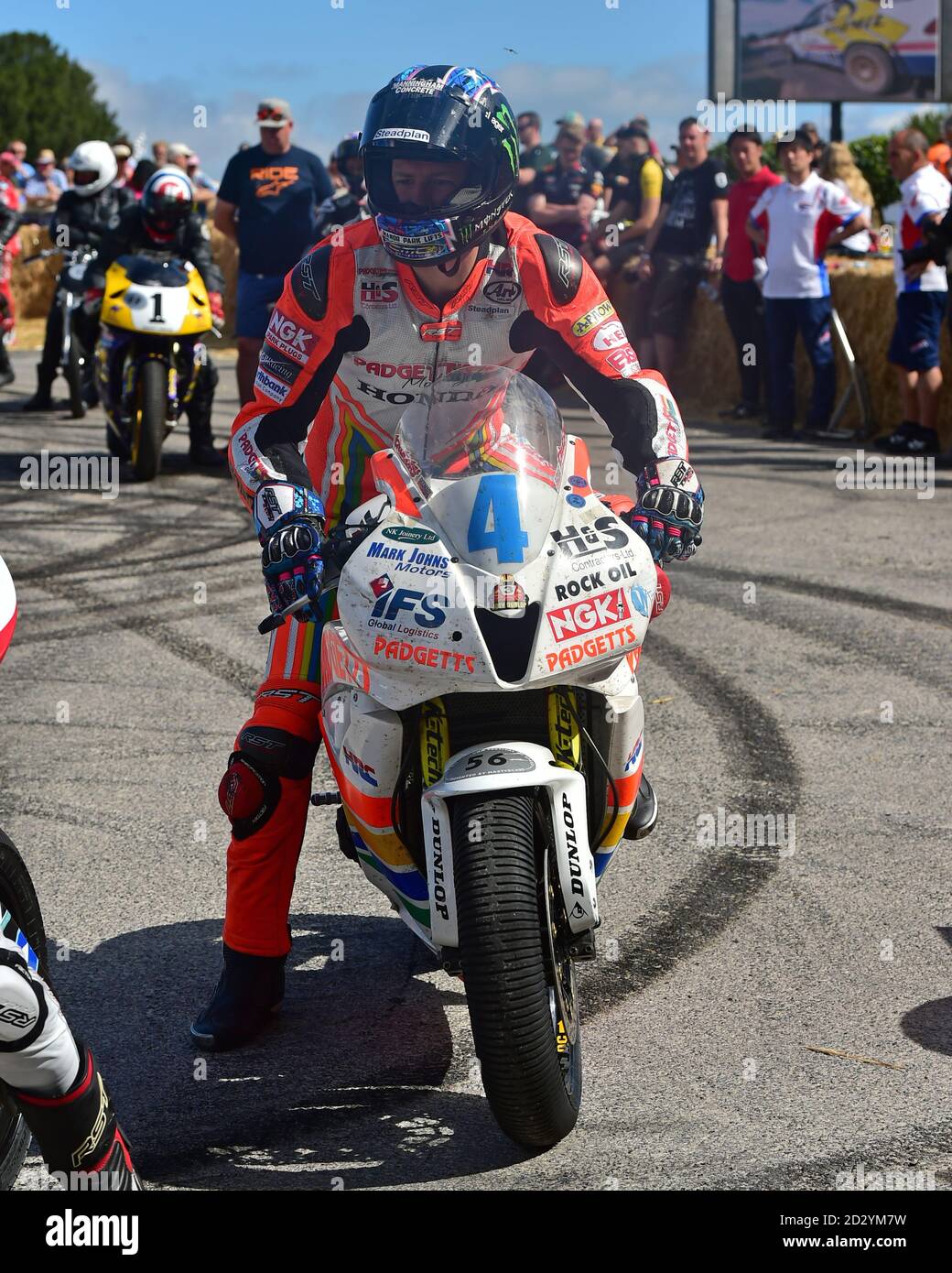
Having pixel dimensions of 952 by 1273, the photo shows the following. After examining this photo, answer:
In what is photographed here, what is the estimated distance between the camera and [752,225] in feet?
42.7

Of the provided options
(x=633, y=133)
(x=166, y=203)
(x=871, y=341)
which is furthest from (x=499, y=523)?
(x=633, y=133)

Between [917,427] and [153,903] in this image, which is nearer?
[153,903]

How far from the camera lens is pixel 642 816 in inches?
150

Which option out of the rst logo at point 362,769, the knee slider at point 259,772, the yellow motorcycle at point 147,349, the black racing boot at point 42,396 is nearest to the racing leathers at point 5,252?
the black racing boot at point 42,396

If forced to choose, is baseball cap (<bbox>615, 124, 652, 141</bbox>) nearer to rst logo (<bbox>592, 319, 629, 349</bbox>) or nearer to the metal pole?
the metal pole

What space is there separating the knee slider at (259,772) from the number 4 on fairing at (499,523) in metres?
0.87

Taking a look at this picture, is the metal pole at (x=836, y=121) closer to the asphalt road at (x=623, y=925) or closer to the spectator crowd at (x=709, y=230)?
the spectator crowd at (x=709, y=230)

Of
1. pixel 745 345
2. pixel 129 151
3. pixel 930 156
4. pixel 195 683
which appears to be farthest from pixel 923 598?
pixel 129 151

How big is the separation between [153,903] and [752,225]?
9.80 metres

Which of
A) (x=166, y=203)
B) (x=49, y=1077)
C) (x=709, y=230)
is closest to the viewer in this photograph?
(x=49, y=1077)

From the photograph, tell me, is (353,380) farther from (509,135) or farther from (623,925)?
(623,925)

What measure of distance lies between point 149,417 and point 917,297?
520 centimetres

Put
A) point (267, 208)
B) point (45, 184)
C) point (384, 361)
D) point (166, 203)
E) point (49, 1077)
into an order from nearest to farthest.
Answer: point (49, 1077)
point (384, 361)
point (166, 203)
point (267, 208)
point (45, 184)
